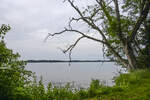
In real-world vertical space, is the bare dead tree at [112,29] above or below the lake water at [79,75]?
above

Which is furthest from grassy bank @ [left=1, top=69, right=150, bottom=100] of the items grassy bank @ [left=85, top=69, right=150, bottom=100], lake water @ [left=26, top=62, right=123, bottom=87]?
lake water @ [left=26, top=62, right=123, bottom=87]

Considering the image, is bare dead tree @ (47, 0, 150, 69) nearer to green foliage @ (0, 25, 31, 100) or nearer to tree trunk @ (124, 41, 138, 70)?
tree trunk @ (124, 41, 138, 70)

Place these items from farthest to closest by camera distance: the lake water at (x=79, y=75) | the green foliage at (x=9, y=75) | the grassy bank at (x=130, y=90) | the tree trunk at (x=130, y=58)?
1. the lake water at (x=79, y=75)
2. the tree trunk at (x=130, y=58)
3. the grassy bank at (x=130, y=90)
4. the green foliage at (x=9, y=75)

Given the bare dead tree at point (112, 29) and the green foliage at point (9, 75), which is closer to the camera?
the green foliage at point (9, 75)

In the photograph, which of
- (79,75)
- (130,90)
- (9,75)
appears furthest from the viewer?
(79,75)

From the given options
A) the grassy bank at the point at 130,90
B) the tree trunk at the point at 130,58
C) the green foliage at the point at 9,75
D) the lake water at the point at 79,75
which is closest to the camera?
the green foliage at the point at 9,75

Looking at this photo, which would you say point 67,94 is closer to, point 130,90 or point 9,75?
point 130,90

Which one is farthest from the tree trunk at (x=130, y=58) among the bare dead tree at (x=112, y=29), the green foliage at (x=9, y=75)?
the green foliage at (x=9, y=75)

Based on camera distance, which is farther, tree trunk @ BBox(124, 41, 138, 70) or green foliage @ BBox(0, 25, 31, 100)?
tree trunk @ BBox(124, 41, 138, 70)

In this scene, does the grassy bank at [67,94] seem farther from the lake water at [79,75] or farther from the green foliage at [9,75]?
the lake water at [79,75]

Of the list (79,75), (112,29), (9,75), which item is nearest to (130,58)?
(112,29)

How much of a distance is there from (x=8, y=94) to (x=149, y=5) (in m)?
10.7

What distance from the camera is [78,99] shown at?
7105 millimetres

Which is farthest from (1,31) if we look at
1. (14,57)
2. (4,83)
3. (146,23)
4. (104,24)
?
(146,23)
